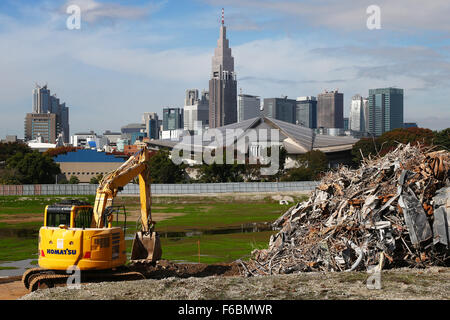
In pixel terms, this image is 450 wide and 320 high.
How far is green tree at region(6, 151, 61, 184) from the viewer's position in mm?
94875

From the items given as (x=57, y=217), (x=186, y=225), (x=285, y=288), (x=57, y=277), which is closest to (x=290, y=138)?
(x=186, y=225)

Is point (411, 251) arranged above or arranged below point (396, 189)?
below

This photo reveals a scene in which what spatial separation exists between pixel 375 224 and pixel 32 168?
8456 centimetres

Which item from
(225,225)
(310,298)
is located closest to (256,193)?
(225,225)

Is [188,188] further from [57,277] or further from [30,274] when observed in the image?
[57,277]

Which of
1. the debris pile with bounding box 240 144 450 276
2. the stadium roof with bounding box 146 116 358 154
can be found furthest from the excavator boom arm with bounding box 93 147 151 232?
the stadium roof with bounding box 146 116 358 154

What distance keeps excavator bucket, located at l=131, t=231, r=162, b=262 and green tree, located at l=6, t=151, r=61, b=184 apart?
2986 inches

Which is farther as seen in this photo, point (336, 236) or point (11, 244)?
point (11, 244)

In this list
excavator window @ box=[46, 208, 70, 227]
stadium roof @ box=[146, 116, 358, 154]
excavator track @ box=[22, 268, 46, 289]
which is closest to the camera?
excavator track @ box=[22, 268, 46, 289]

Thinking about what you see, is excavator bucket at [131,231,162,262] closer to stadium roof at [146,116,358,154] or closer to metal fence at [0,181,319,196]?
metal fence at [0,181,319,196]

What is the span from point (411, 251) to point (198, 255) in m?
13.3
